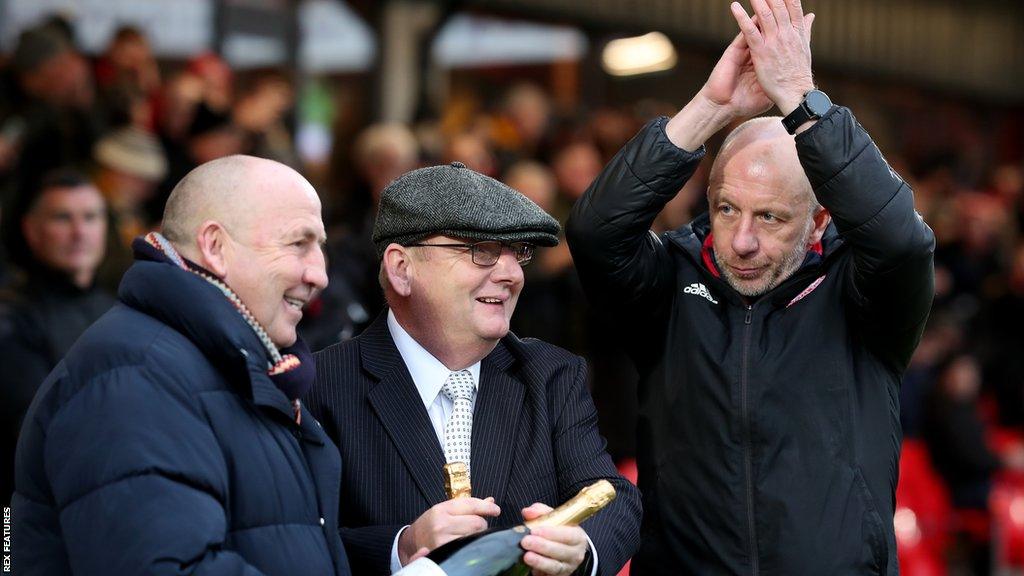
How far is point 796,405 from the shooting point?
3.70 metres

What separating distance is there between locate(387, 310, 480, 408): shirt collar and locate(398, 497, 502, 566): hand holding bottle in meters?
0.41

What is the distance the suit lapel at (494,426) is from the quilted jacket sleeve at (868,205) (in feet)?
2.99

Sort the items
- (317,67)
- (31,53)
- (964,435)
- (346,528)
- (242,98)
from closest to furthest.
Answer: (346,528) → (31,53) → (242,98) → (964,435) → (317,67)

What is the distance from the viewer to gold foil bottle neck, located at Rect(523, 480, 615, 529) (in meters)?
3.20

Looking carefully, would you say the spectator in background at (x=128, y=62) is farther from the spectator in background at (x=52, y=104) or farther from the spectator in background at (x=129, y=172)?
the spectator in background at (x=129, y=172)

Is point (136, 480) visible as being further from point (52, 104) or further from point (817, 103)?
point (52, 104)

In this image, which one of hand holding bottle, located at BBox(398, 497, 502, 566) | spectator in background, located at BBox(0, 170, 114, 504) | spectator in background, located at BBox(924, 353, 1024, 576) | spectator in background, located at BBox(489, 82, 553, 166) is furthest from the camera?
spectator in background, located at BBox(924, 353, 1024, 576)

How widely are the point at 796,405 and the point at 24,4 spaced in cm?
675

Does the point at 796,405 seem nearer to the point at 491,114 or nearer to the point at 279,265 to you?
the point at 279,265

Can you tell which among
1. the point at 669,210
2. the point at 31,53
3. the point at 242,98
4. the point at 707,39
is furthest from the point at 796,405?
the point at 707,39

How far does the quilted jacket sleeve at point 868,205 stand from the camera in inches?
137

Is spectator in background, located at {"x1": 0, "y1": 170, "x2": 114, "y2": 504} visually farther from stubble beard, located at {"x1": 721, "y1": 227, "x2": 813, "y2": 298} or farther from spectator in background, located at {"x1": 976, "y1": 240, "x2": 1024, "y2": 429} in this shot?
spectator in background, located at {"x1": 976, "y1": 240, "x2": 1024, "y2": 429}

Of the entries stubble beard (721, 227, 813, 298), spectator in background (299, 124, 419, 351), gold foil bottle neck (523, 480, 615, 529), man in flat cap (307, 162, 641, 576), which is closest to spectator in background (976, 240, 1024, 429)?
spectator in background (299, 124, 419, 351)

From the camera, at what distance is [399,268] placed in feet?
11.7
